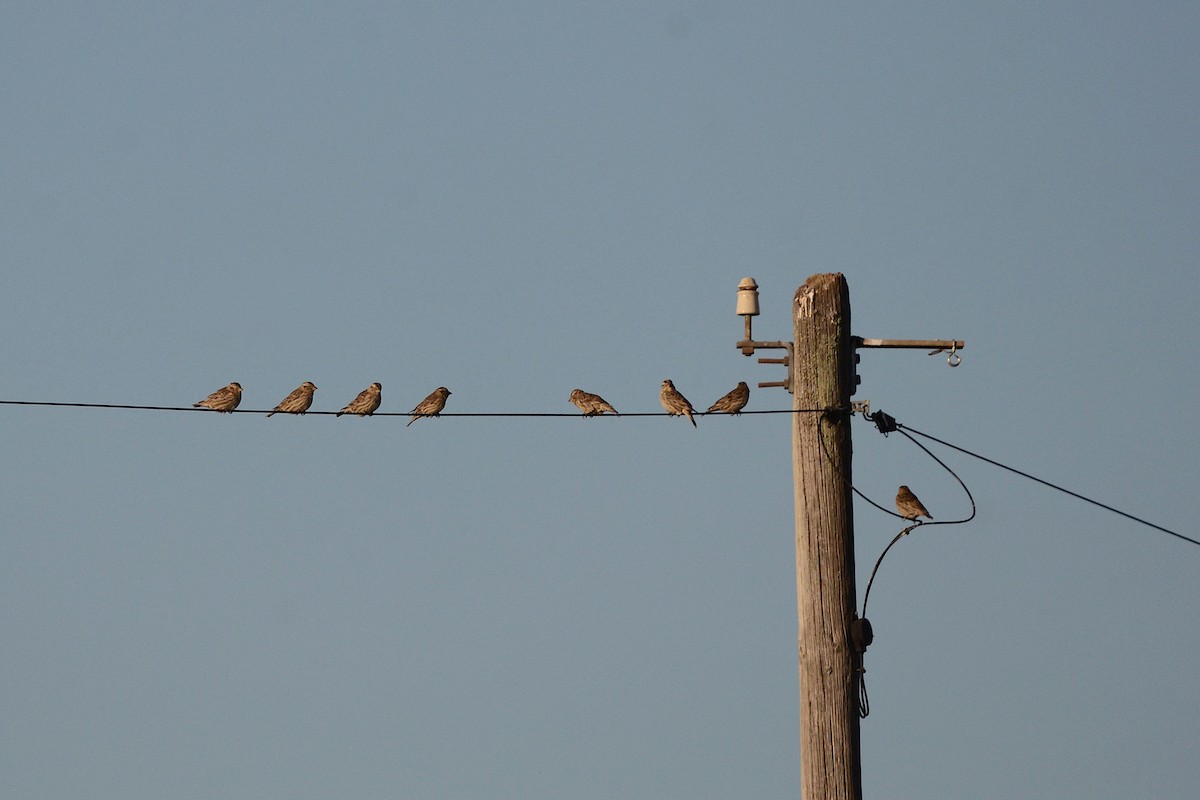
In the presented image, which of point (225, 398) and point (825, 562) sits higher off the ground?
point (225, 398)

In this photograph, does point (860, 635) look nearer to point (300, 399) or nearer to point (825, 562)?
point (825, 562)

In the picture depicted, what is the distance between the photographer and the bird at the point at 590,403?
852 inches

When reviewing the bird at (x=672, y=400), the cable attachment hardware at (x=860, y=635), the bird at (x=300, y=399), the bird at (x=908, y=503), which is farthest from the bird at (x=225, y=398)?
the cable attachment hardware at (x=860, y=635)

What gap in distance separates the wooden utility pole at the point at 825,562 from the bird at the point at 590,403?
9.23 m

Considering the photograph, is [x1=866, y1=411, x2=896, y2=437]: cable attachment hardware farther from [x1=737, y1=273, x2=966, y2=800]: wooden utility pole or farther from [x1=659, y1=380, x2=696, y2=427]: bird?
[x1=659, y1=380, x2=696, y2=427]: bird

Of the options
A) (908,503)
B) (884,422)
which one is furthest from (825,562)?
(908,503)

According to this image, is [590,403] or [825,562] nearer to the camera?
[825,562]

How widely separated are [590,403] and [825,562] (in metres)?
10.2

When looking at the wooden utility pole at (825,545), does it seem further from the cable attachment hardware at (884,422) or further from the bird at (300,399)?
the bird at (300,399)

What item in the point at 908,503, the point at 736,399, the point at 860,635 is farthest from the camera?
the point at 736,399

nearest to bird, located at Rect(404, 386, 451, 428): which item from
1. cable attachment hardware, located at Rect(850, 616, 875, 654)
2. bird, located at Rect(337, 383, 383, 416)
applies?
bird, located at Rect(337, 383, 383, 416)

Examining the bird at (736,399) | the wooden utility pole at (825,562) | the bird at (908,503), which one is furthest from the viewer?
the bird at (736,399)

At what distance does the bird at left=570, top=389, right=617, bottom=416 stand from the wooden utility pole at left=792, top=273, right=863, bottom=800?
9231mm

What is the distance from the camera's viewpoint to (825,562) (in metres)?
11.8
